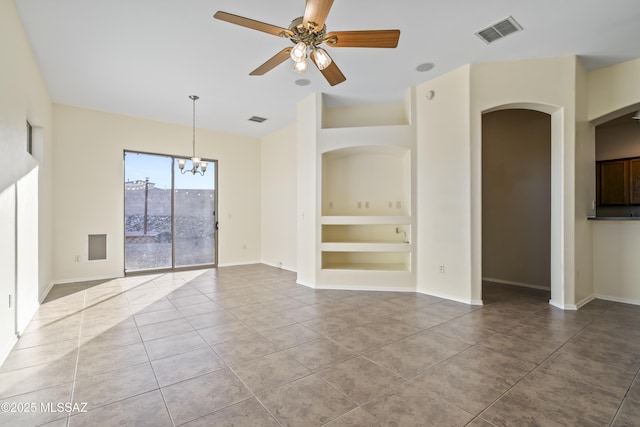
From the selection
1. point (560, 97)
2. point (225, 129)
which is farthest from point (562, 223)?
point (225, 129)

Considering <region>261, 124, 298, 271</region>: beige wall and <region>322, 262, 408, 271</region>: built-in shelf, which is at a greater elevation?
<region>261, 124, 298, 271</region>: beige wall

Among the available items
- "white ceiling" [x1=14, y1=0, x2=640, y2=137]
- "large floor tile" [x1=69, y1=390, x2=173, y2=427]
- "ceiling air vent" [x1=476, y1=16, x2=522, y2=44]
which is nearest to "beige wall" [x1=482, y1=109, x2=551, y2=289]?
"white ceiling" [x1=14, y1=0, x2=640, y2=137]

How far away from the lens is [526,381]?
2.18m

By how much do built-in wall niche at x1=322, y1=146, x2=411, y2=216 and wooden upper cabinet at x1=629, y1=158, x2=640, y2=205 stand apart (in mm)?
4317

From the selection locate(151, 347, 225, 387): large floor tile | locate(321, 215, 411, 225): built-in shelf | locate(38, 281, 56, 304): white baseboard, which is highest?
locate(321, 215, 411, 225): built-in shelf

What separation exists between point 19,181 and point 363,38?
3.76m

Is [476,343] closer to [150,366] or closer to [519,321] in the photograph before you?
[519,321]

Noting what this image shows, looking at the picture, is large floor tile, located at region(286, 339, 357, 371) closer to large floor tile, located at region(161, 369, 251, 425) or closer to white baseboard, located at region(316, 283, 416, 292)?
large floor tile, located at region(161, 369, 251, 425)

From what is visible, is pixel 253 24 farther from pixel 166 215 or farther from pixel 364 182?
pixel 166 215

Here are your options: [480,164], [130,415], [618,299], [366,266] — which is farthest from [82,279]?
[618,299]

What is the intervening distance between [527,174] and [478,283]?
8.00 ft

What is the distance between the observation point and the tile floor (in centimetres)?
184

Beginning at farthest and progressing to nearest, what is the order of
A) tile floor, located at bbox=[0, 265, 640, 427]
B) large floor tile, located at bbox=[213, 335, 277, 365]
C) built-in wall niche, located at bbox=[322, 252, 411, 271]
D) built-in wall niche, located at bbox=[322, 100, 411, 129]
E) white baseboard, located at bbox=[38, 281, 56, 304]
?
built-in wall niche, located at bbox=[322, 100, 411, 129] < built-in wall niche, located at bbox=[322, 252, 411, 271] < white baseboard, located at bbox=[38, 281, 56, 304] < large floor tile, located at bbox=[213, 335, 277, 365] < tile floor, located at bbox=[0, 265, 640, 427]

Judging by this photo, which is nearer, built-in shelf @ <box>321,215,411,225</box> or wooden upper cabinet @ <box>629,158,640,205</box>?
built-in shelf @ <box>321,215,411,225</box>
